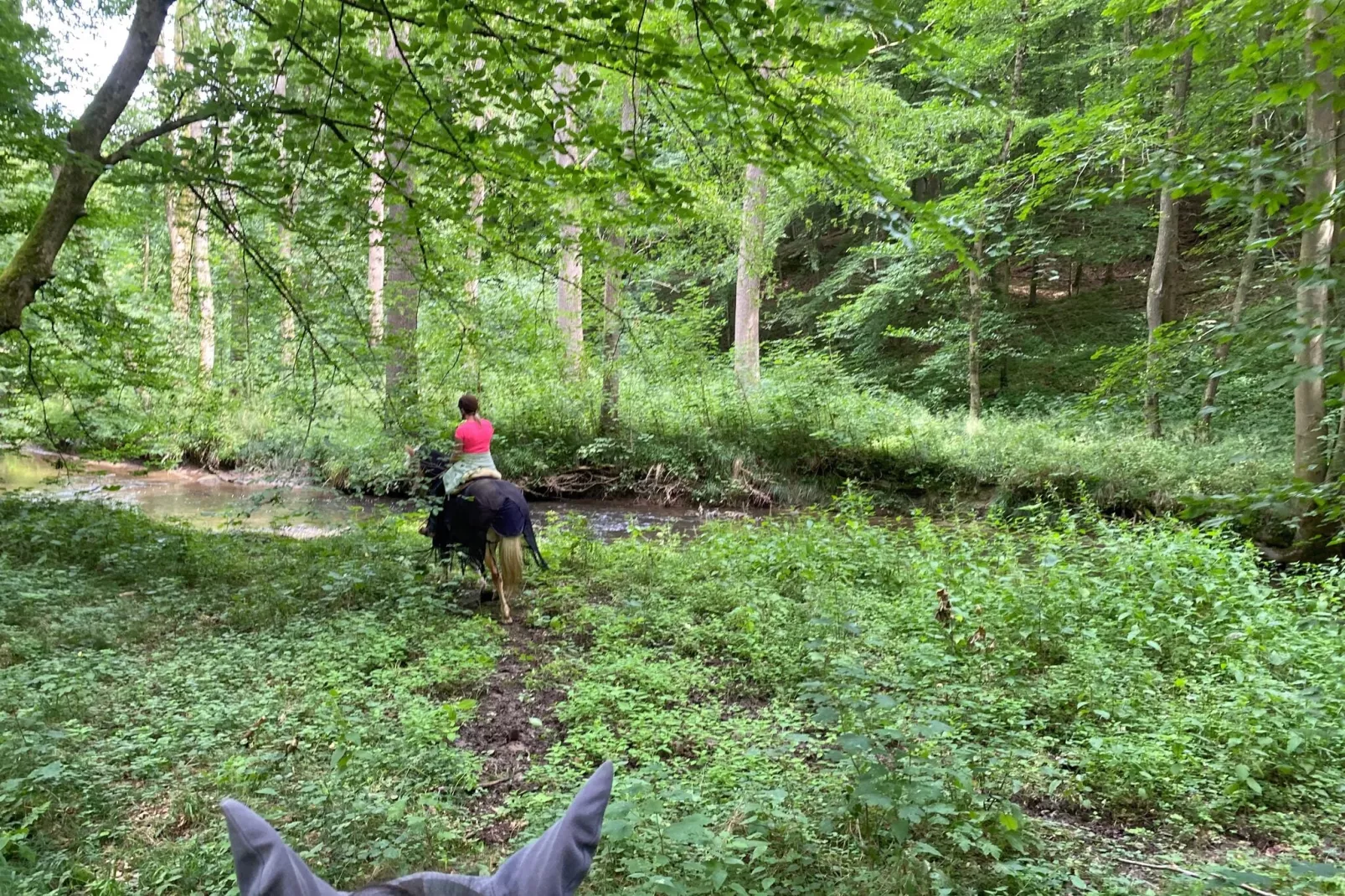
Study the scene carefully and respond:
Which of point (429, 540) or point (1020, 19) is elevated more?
point (1020, 19)

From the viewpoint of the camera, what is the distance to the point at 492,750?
3889 mm

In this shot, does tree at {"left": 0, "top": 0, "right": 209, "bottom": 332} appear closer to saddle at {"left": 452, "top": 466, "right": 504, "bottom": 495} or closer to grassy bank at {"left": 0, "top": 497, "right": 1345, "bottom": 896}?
grassy bank at {"left": 0, "top": 497, "right": 1345, "bottom": 896}

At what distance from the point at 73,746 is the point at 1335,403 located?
1060 cm

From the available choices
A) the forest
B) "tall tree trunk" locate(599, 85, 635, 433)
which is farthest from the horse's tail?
"tall tree trunk" locate(599, 85, 635, 433)

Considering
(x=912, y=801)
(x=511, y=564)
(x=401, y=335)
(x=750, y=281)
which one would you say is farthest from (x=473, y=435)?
(x=750, y=281)

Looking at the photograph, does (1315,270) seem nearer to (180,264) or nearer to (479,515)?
(479,515)

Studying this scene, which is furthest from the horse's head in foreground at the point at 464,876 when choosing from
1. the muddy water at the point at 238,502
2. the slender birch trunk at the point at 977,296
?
the slender birch trunk at the point at 977,296

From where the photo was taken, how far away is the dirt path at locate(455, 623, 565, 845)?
3.23m

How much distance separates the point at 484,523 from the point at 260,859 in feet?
17.2

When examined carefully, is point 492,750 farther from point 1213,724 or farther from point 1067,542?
point 1067,542

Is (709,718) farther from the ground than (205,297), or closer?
closer

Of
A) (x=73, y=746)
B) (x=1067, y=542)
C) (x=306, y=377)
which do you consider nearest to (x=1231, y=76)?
(x=1067, y=542)

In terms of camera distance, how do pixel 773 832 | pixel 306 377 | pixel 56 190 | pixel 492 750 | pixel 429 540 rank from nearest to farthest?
pixel 773 832 → pixel 492 750 → pixel 56 190 → pixel 306 377 → pixel 429 540

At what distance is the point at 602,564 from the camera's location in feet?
26.3
